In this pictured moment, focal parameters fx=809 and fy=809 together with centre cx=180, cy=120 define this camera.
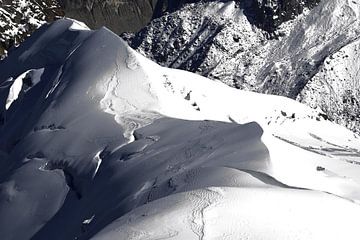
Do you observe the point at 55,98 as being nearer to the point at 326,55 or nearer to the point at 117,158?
the point at 117,158

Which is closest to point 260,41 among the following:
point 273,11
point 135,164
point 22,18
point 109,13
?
point 273,11

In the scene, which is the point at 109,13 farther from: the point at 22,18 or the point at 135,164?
the point at 135,164

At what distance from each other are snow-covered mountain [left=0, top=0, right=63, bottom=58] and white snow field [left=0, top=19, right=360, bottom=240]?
3272cm

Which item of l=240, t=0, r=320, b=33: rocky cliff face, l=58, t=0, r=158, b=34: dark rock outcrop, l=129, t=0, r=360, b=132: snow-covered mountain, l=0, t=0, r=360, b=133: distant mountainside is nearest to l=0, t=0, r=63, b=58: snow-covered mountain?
l=0, t=0, r=360, b=133: distant mountainside

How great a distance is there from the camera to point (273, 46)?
159 m

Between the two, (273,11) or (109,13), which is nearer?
(273,11)

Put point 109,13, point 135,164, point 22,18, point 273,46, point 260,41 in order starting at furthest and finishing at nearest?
1. point 109,13
2. point 260,41
3. point 273,46
4. point 22,18
5. point 135,164

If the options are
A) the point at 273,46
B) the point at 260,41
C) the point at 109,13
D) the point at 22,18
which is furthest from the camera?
the point at 109,13

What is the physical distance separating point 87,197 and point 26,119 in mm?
6952

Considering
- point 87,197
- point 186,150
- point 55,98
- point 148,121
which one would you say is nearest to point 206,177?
point 186,150

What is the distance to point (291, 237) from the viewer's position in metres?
12.1

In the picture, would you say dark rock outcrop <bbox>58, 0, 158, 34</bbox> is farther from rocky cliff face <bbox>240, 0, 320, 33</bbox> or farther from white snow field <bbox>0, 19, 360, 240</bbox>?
white snow field <bbox>0, 19, 360, 240</bbox>

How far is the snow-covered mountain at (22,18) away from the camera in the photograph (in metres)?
63.0

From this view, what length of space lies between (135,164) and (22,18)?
54439 millimetres
